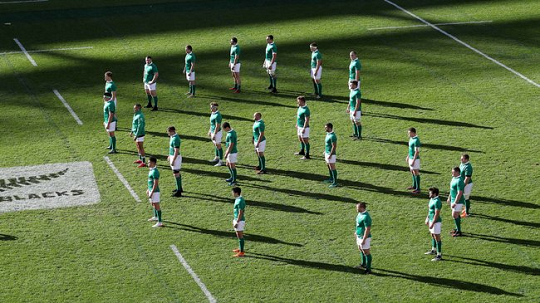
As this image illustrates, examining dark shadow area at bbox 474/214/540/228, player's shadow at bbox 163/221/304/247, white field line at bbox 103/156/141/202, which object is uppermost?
white field line at bbox 103/156/141/202

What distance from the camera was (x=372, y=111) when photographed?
34.0 m

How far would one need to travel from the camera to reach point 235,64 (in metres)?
35.3

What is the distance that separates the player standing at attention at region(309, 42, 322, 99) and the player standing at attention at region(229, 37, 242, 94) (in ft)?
8.73

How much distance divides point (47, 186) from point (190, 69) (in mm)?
8329

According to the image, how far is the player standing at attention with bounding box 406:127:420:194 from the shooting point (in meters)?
27.1

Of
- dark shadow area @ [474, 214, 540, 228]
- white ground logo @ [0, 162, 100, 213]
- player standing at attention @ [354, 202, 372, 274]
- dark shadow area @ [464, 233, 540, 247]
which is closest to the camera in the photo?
player standing at attention @ [354, 202, 372, 274]

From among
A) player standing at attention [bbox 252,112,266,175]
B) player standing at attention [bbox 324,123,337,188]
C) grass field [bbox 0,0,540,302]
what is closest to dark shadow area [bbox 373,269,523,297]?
grass field [bbox 0,0,540,302]

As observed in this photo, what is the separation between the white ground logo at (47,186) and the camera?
27469 millimetres

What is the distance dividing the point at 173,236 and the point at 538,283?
903cm

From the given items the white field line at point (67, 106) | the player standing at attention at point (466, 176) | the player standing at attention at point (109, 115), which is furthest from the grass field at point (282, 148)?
the player standing at attention at point (109, 115)

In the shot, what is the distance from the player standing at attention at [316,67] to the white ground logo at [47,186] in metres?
8.99

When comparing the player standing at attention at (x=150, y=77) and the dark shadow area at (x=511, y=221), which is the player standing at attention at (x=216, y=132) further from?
the dark shadow area at (x=511, y=221)

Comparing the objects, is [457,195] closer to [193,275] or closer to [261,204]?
[261,204]

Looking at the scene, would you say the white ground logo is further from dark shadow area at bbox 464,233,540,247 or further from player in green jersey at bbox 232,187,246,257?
dark shadow area at bbox 464,233,540,247
